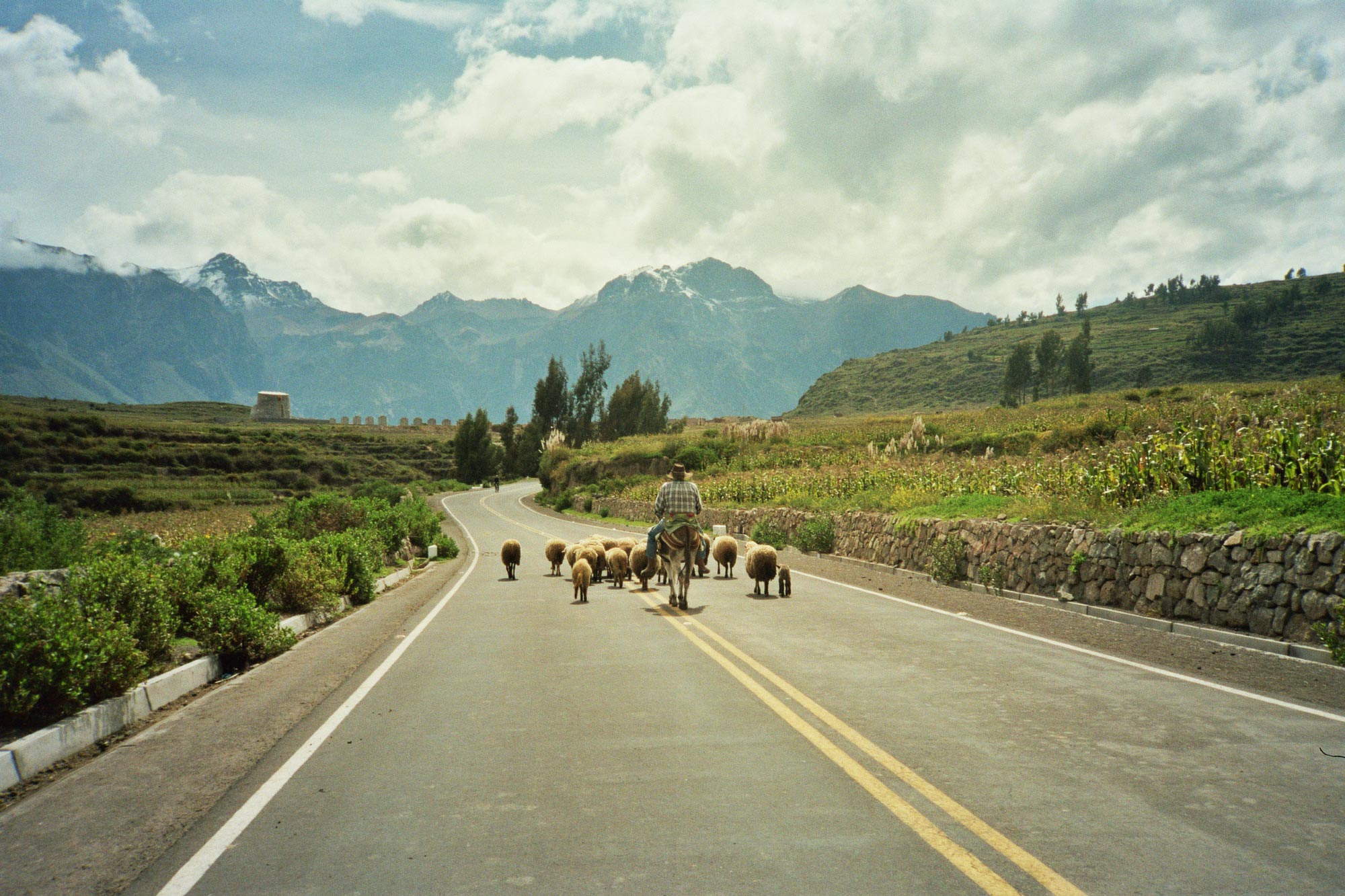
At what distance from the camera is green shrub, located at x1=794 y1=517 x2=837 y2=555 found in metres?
24.8

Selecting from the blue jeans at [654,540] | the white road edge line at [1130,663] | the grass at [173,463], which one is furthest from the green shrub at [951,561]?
the grass at [173,463]

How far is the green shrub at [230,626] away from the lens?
980 cm

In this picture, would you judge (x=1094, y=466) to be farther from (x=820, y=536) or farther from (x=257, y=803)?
(x=257, y=803)

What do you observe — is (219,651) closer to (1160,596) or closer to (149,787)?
(149,787)

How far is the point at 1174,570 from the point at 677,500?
7.34m

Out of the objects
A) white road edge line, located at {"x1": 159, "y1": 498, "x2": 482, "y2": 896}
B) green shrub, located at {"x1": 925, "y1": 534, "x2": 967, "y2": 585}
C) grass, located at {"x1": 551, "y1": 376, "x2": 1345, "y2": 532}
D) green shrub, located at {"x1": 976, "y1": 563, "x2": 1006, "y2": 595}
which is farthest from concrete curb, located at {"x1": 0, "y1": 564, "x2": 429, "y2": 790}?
green shrub, located at {"x1": 925, "y1": 534, "x2": 967, "y2": 585}

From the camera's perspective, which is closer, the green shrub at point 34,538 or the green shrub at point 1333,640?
the green shrub at point 1333,640

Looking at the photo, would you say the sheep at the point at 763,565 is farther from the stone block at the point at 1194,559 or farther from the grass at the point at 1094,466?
the stone block at the point at 1194,559

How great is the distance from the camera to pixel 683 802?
4879 mm

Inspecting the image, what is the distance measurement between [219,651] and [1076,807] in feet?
30.2

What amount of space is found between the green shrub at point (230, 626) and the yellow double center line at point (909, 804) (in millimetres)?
5810

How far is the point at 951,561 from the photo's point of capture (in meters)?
17.2

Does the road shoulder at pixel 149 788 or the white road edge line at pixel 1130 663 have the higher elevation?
the white road edge line at pixel 1130 663

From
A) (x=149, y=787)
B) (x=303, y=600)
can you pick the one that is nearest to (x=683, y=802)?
(x=149, y=787)
